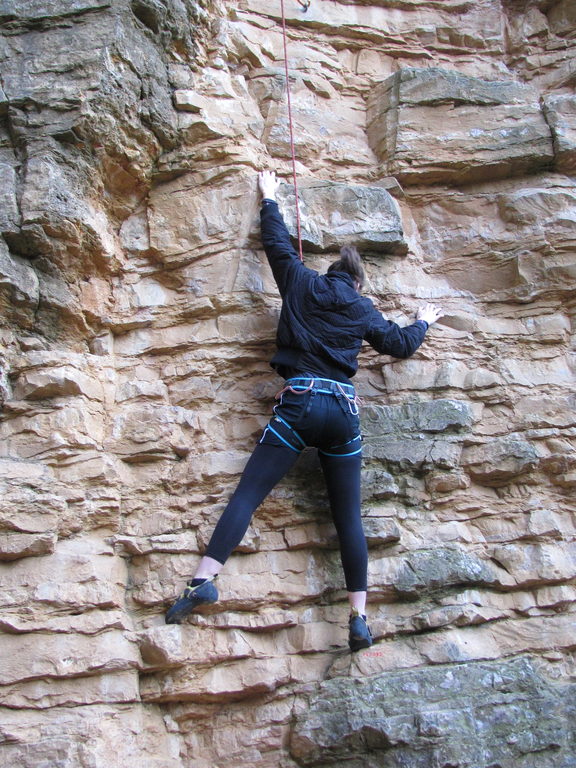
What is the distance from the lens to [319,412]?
15.3 feet

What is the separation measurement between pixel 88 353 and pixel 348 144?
9.03ft

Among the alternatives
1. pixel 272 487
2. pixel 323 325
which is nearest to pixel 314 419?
pixel 272 487

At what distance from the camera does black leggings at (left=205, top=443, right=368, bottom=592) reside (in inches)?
179

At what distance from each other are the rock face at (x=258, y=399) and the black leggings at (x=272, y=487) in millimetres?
267

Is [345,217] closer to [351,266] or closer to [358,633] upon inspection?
[351,266]

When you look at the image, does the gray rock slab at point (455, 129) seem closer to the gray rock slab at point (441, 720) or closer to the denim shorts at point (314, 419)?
→ the denim shorts at point (314, 419)

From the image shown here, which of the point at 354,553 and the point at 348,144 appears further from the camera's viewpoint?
the point at 348,144

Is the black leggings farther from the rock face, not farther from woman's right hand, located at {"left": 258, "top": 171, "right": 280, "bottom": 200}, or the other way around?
woman's right hand, located at {"left": 258, "top": 171, "right": 280, "bottom": 200}

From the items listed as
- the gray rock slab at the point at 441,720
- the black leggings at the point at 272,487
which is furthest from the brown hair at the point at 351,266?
the gray rock slab at the point at 441,720

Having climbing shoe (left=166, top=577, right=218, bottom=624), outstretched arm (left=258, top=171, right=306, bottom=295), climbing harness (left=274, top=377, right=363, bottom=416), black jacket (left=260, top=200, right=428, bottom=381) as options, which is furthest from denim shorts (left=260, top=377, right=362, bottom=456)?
climbing shoe (left=166, top=577, right=218, bottom=624)

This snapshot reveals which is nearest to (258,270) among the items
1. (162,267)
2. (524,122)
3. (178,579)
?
(162,267)

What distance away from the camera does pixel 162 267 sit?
18.5 feet

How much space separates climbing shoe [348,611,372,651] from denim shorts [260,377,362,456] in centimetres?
94

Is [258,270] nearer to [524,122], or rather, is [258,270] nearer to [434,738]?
[524,122]
